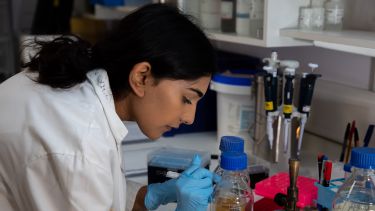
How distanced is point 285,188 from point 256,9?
2.17 feet

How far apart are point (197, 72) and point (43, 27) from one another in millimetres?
2277

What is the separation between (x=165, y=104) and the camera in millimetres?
1080

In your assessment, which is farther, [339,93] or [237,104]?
[237,104]

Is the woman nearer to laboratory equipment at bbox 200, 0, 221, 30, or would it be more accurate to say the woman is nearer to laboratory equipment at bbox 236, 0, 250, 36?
laboratory equipment at bbox 236, 0, 250, 36

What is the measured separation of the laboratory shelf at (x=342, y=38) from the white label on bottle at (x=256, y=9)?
4.6 inches

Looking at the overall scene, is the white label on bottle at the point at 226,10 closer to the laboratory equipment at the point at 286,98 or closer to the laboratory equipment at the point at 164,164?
the laboratory equipment at the point at 286,98

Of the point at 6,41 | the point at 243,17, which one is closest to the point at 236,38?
the point at 243,17

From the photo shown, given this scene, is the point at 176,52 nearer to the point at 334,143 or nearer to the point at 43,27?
the point at 334,143

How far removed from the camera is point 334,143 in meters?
1.58

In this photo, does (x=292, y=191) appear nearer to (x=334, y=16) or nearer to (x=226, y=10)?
(x=334, y=16)

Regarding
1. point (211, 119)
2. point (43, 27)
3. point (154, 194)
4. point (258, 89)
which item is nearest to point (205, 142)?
point (211, 119)

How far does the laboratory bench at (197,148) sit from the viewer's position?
4.93ft

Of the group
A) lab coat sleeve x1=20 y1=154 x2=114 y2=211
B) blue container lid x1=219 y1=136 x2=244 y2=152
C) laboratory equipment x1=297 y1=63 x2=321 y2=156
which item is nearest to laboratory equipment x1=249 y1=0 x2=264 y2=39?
laboratory equipment x1=297 y1=63 x2=321 y2=156

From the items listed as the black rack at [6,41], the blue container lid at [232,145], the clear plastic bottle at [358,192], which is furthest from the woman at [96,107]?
the black rack at [6,41]
